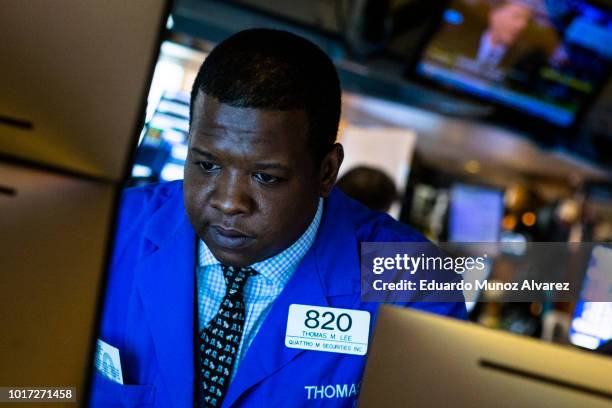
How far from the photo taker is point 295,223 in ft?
4.43

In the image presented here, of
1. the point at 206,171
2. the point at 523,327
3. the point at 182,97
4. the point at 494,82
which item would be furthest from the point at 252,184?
the point at 523,327

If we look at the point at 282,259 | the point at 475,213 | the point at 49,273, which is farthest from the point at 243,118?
the point at 475,213

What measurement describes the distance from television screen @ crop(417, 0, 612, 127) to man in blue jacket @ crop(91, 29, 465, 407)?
131 inches

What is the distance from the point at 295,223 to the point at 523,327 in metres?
5.07

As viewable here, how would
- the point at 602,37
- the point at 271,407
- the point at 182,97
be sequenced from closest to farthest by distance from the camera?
the point at 271,407, the point at 182,97, the point at 602,37

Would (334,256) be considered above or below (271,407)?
above

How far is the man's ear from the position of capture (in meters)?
1.43

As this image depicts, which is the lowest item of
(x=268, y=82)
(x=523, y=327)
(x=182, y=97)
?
(x=523, y=327)

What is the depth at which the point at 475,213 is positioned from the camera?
6.19m

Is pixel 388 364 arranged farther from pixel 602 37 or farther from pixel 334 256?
pixel 602 37

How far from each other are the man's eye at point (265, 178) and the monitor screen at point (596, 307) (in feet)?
2.37

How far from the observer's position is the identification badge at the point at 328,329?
4.62 ft

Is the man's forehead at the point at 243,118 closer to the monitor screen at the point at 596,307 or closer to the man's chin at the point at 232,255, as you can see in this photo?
the man's chin at the point at 232,255

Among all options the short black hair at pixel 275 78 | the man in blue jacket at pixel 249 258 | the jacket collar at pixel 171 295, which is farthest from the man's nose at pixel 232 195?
the jacket collar at pixel 171 295
